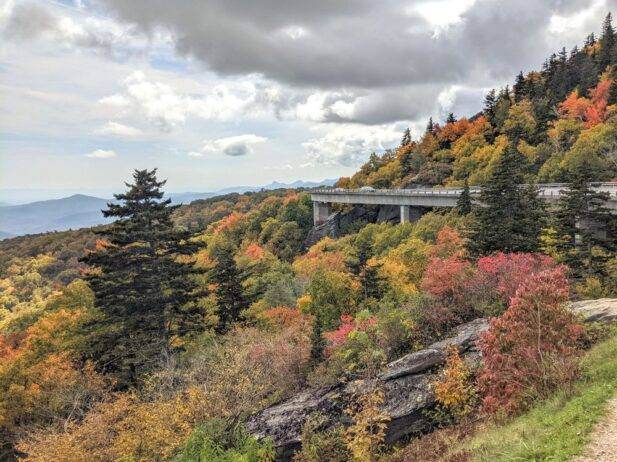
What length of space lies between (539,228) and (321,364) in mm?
20972

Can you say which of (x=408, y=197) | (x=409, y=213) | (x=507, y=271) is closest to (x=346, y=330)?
(x=507, y=271)

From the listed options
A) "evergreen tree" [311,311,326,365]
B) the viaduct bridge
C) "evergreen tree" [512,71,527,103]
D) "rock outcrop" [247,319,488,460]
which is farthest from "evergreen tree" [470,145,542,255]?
"evergreen tree" [512,71,527,103]

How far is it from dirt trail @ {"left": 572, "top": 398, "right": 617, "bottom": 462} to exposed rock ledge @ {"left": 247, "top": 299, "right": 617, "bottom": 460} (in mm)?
6692

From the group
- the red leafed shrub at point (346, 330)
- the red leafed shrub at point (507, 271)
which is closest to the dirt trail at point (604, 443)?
the red leafed shrub at point (507, 271)

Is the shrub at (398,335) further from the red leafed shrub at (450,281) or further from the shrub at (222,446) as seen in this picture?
the shrub at (222,446)

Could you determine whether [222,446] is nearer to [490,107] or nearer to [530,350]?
[530,350]

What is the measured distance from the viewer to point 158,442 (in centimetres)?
1675

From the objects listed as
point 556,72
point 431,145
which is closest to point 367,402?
point 431,145

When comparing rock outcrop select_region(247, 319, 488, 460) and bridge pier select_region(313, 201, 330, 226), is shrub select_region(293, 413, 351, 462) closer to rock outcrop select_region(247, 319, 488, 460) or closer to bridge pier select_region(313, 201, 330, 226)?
rock outcrop select_region(247, 319, 488, 460)

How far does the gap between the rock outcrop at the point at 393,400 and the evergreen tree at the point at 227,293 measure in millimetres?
20200

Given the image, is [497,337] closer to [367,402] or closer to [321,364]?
[367,402]

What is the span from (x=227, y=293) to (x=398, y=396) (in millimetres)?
25208

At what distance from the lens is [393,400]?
1591cm

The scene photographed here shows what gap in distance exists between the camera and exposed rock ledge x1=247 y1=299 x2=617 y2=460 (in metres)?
15.3
